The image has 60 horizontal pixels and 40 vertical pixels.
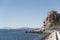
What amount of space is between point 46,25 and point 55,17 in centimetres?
718

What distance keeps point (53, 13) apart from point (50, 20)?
14.6ft

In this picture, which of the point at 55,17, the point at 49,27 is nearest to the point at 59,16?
the point at 55,17

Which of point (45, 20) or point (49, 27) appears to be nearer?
point (49, 27)

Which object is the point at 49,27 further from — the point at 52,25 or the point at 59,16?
the point at 59,16

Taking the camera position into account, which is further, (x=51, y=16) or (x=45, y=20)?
(x=45, y=20)

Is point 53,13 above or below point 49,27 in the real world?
above

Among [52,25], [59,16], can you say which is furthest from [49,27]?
[59,16]

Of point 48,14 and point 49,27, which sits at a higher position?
point 48,14

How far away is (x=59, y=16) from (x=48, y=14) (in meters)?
6.80

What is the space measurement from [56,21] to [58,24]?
2278 mm

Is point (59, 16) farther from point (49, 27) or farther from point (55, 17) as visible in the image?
point (49, 27)

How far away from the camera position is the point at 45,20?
382 ft

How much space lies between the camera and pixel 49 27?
108 meters

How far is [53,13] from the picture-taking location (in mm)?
110062
